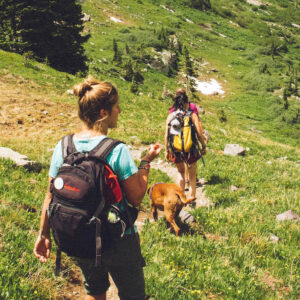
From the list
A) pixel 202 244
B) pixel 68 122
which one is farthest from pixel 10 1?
pixel 202 244

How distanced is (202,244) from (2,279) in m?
2.94

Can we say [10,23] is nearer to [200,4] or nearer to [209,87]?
[209,87]

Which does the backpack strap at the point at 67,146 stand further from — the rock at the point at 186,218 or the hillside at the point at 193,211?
the rock at the point at 186,218

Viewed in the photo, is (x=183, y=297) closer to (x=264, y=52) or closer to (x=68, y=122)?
(x=68, y=122)

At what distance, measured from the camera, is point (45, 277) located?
10.6ft

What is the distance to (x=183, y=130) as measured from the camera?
244 inches

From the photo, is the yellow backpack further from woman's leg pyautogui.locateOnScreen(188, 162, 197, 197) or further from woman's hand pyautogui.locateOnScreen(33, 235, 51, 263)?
woman's hand pyautogui.locateOnScreen(33, 235, 51, 263)

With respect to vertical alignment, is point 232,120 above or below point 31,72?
below

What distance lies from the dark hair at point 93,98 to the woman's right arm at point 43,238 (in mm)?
744

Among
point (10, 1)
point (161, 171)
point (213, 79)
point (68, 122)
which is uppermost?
point (10, 1)

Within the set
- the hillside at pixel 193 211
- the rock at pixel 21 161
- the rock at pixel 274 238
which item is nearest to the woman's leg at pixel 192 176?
the hillside at pixel 193 211

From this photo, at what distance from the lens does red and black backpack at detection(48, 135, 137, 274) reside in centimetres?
209

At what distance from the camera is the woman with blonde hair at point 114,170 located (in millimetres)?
2277

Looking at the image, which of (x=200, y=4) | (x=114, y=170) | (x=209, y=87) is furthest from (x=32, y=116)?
(x=200, y=4)
